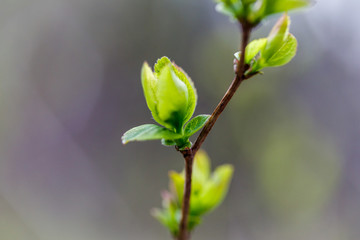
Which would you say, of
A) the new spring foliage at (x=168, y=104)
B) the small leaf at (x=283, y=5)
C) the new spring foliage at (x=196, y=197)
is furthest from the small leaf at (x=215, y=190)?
the small leaf at (x=283, y=5)

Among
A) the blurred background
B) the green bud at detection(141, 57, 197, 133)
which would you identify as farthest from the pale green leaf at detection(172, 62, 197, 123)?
the blurred background

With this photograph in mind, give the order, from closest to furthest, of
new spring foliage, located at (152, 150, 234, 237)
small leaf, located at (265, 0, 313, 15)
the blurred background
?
small leaf, located at (265, 0, 313, 15) → new spring foliage, located at (152, 150, 234, 237) → the blurred background

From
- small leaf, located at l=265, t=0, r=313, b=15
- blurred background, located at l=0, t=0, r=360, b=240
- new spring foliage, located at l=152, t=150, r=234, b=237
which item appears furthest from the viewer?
blurred background, located at l=0, t=0, r=360, b=240

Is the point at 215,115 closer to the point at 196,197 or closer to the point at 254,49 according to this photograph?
the point at 254,49

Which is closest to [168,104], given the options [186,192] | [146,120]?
[186,192]

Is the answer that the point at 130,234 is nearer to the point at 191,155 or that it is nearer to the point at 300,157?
the point at 300,157

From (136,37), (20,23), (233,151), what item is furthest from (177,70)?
(20,23)

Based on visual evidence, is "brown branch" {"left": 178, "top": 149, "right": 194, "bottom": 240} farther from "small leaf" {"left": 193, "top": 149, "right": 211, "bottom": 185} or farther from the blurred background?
the blurred background
